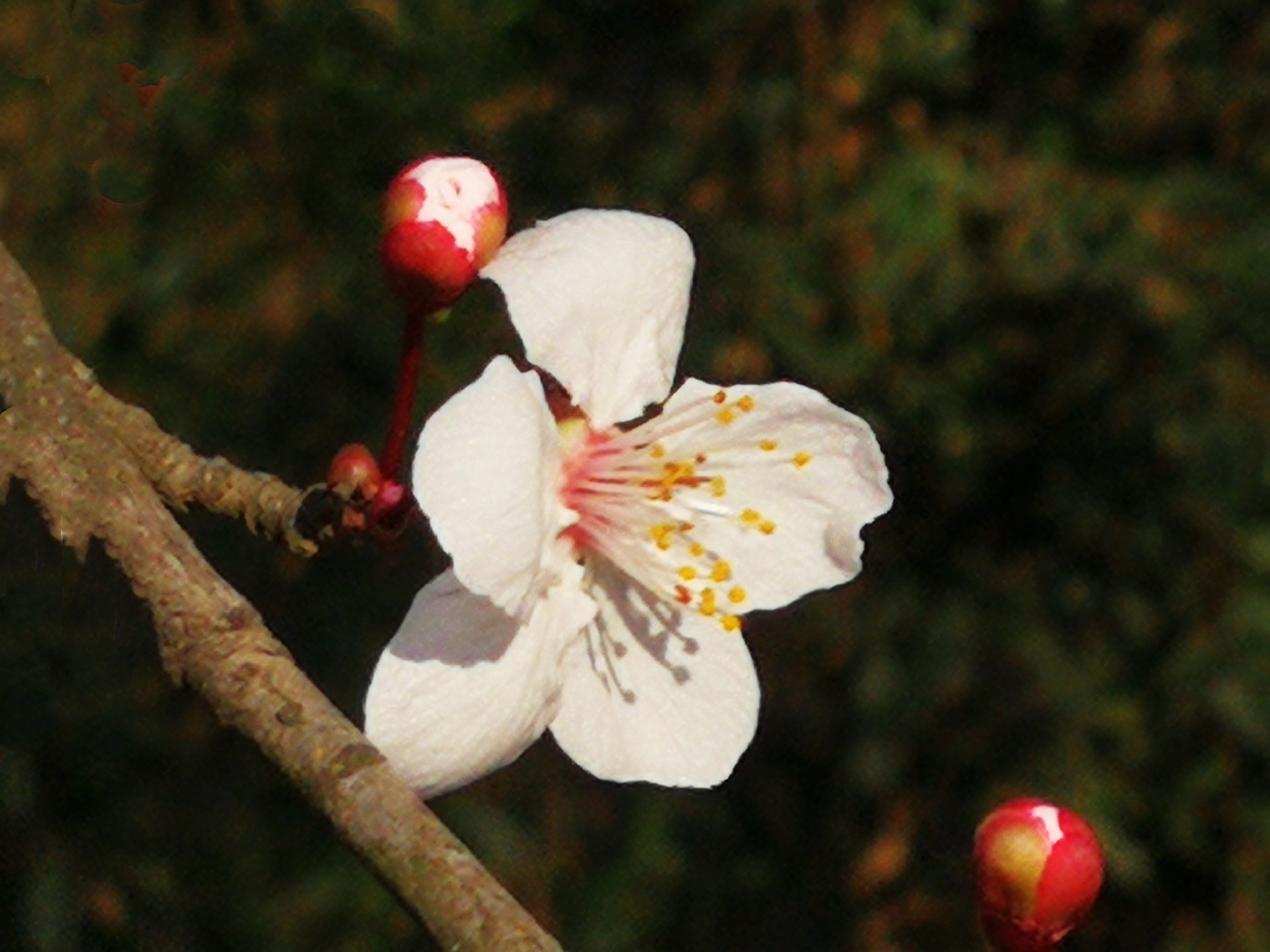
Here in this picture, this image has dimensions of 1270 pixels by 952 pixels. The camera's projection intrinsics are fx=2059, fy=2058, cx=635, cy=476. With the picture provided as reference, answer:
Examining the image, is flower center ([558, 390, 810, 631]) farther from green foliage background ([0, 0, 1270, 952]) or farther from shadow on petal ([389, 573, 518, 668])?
green foliage background ([0, 0, 1270, 952])

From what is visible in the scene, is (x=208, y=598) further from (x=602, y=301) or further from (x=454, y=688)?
(x=602, y=301)

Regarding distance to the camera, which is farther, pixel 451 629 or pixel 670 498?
pixel 670 498

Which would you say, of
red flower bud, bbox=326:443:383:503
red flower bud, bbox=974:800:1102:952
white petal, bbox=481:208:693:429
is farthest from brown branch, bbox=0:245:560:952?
red flower bud, bbox=974:800:1102:952

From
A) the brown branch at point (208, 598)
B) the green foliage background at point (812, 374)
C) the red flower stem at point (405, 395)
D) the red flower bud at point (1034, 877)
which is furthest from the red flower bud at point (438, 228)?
the green foliage background at point (812, 374)

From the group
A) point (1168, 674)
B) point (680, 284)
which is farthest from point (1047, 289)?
point (680, 284)

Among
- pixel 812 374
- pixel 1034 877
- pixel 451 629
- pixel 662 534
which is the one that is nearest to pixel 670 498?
pixel 662 534
